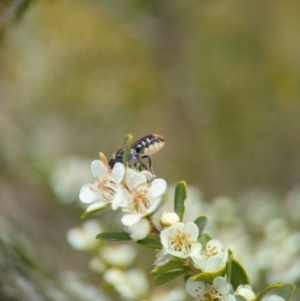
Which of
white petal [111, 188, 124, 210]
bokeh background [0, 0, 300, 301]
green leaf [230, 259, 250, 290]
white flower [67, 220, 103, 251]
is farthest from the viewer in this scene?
bokeh background [0, 0, 300, 301]

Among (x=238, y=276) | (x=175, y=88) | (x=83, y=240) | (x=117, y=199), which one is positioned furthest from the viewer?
(x=175, y=88)

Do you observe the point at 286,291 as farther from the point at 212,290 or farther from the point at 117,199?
the point at 117,199

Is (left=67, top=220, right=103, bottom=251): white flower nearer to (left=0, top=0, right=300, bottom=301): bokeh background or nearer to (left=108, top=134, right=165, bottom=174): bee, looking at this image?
(left=108, top=134, right=165, bottom=174): bee

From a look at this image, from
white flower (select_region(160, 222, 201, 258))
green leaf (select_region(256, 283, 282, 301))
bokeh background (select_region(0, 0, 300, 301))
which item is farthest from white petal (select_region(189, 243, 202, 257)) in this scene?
bokeh background (select_region(0, 0, 300, 301))

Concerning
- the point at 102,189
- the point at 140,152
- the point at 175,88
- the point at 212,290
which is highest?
the point at 175,88

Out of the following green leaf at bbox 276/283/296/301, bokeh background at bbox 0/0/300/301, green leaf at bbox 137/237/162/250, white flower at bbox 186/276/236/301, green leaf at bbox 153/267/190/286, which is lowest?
white flower at bbox 186/276/236/301

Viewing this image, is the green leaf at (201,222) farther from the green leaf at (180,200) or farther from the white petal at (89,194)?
the white petal at (89,194)

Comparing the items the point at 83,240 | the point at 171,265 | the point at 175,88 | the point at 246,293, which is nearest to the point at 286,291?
the point at 246,293
